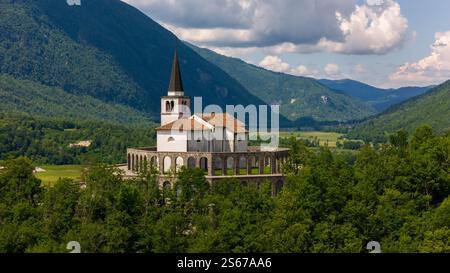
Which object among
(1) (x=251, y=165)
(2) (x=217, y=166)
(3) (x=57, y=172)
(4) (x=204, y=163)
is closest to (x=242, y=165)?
(1) (x=251, y=165)

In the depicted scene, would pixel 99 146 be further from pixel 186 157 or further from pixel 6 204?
pixel 6 204

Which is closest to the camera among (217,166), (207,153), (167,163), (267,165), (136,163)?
(207,153)

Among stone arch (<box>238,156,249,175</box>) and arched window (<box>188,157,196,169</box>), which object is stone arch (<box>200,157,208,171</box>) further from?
stone arch (<box>238,156,249,175</box>)

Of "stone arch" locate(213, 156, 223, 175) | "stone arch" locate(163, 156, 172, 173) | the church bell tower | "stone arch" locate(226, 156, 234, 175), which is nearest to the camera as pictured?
"stone arch" locate(213, 156, 223, 175)

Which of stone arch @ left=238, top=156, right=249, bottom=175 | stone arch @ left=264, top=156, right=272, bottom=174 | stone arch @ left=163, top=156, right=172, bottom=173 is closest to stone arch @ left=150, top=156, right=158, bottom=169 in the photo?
stone arch @ left=163, top=156, right=172, bottom=173

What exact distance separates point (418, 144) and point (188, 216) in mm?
26854

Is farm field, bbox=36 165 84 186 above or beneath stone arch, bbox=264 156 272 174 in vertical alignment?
beneath

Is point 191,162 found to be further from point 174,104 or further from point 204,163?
point 174,104

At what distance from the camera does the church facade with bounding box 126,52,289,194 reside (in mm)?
75375

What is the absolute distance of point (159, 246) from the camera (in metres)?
43.4

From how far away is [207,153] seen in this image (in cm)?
7569

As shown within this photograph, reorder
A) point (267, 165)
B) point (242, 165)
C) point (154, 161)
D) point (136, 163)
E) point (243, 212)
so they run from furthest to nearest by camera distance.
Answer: point (267, 165) < point (136, 163) < point (242, 165) < point (154, 161) < point (243, 212)

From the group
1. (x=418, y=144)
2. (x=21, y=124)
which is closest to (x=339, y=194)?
(x=418, y=144)

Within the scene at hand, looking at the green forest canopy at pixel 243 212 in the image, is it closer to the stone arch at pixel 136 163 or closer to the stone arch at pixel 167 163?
the stone arch at pixel 167 163
